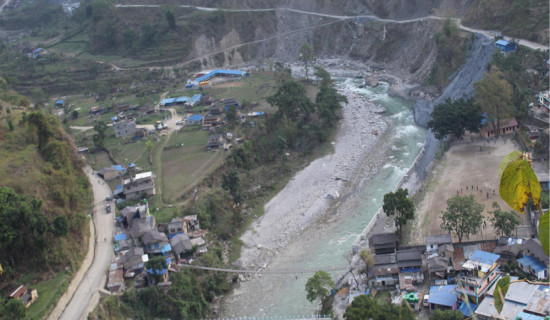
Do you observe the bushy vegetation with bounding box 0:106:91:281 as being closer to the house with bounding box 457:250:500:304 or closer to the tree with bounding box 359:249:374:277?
the tree with bounding box 359:249:374:277

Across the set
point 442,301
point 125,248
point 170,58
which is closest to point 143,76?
point 170,58

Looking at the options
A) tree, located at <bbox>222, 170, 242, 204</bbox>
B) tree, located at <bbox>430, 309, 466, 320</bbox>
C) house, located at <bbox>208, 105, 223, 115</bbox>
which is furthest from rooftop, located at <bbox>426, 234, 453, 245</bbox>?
house, located at <bbox>208, 105, 223, 115</bbox>

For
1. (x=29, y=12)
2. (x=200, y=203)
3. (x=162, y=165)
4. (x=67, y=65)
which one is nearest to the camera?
(x=200, y=203)

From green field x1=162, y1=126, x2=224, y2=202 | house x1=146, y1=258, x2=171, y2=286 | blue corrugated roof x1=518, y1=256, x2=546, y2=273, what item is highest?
blue corrugated roof x1=518, y1=256, x2=546, y2=273

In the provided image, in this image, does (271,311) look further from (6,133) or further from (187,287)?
(6,133)

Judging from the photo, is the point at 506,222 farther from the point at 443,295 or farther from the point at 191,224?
the point at 191,224

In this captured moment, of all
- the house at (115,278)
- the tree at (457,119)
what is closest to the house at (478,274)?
the house at (115,278)

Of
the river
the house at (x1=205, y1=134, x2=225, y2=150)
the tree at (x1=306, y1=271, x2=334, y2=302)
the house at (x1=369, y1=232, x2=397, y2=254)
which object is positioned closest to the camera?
the tree at (x1=306, y1=271, x2=334, y2=302)

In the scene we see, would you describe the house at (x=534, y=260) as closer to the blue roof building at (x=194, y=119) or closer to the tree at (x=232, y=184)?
the tree at (x=232, y=184)
